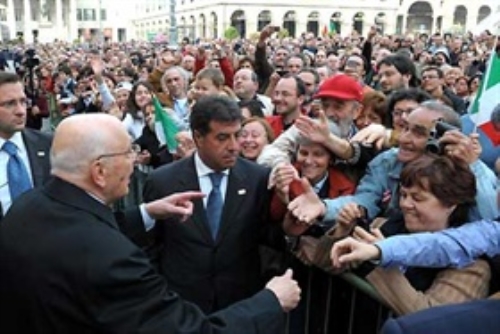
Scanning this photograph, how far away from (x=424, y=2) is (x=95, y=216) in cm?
8603

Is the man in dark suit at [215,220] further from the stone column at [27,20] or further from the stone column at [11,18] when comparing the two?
the stone column at [27,20]

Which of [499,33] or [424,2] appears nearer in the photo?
[499,33]

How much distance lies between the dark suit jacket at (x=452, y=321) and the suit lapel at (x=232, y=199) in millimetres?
1989

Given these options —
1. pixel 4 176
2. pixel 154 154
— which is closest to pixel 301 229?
pixel 4 176

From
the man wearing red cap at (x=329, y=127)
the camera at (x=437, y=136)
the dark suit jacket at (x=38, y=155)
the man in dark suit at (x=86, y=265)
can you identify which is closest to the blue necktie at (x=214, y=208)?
the man wearing red cap at (x=329, y=127)

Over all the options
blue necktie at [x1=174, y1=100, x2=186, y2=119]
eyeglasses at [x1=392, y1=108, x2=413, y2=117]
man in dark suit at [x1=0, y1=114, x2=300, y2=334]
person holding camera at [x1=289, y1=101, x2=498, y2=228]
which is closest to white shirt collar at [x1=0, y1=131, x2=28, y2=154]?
man in dark suit at [x1=0, y1=114, x2=300, y2=334]

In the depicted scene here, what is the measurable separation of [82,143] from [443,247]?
5.38ft

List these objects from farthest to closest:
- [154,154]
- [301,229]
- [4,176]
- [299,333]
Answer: [154,154] → [4,176] → [299,333] → [301,229]

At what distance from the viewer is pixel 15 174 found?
4301 mm

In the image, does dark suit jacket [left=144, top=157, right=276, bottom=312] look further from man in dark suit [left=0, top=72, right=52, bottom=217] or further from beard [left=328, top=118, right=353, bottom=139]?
man in dark suit [left=0, top=72, right=52, bottom=217]

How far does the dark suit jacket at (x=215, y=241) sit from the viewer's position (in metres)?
3.49

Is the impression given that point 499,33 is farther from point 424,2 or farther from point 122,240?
point 424,2

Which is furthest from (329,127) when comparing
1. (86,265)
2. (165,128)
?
(165,128)

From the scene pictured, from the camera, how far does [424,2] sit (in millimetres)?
81562
